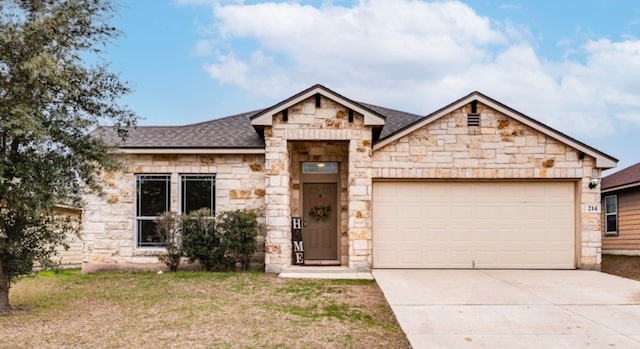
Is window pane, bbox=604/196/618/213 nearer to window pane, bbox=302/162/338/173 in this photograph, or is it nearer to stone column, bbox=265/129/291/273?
window pane, bbox=302/162/338/173

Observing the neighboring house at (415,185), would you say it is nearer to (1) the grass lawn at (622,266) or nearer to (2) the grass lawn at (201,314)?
(1) the grass lawn at (622,266)

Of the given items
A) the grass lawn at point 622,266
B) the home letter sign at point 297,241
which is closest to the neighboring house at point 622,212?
the grass lawn at point 622,266

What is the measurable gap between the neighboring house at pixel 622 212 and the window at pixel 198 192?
502 inches

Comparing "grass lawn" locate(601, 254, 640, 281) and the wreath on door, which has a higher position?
the wreath on door

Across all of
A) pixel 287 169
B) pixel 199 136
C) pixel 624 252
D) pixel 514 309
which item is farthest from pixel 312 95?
pixel 624 252

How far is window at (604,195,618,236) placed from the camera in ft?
59.6

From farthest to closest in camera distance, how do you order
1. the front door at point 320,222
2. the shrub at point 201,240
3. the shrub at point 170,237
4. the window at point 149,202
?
the front door at point 320,222
the window at point 149,202
the shrub at point 170,237
the shrub at point 201,240

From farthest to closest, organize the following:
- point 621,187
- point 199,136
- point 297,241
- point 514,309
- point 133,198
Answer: point 621,187, point 199,136, point 297,241, point 133,198, point 514,309

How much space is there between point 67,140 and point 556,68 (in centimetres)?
1586

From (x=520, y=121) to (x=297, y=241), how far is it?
5918mm

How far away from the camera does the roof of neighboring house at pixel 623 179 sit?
1648cm

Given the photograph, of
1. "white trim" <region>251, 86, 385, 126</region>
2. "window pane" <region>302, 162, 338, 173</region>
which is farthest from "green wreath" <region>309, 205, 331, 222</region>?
"white trim" <region>251, 86, 385, 126</region>

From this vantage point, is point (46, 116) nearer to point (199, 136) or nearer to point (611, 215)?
point (199, 136)

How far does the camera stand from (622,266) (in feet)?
46.6
